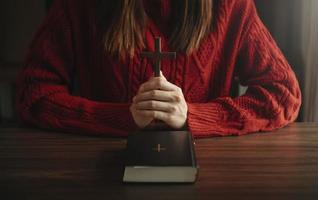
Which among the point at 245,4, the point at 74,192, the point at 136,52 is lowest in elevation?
the point at 74,192

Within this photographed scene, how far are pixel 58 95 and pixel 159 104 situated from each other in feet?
0.82

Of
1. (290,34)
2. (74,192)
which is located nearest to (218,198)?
(74,192)

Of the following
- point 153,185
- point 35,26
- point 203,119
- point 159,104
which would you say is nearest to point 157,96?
point 159,104

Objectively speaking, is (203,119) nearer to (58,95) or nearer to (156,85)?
(156,85)

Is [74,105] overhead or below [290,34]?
below

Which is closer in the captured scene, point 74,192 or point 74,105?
point 74,192

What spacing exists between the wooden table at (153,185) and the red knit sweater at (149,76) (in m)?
0.04

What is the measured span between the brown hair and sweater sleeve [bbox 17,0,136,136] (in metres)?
0.10

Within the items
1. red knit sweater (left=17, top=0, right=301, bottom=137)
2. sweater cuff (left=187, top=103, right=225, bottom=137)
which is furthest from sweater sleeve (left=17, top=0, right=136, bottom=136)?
sweater cuff (left=187, top=103, right=225, bottom=137)

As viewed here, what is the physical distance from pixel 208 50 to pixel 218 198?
0.47 m

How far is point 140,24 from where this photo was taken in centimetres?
107

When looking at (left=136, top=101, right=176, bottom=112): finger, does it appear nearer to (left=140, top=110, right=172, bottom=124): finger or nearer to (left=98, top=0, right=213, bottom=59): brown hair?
(left=140, top=110, right=172, bottom=124): finger

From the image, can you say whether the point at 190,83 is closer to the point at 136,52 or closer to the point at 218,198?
A: the point at 136,52

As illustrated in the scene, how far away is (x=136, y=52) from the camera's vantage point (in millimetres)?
1060
